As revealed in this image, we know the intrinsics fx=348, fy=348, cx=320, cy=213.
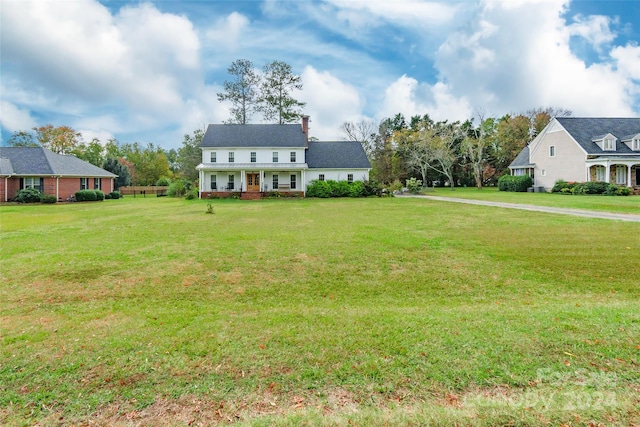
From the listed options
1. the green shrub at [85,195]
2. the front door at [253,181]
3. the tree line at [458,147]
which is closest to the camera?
the green shrub at [85,195]

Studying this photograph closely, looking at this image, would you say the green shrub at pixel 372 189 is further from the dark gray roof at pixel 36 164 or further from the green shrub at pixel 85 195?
the dark gray roof at pixel 36 164

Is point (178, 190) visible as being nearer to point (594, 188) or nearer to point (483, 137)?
point (594, 188)

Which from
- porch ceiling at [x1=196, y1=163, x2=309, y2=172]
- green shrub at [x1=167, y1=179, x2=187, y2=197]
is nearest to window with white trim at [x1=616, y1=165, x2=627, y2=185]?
porch ceiling at [x1=196, y1=163, x2=309, y2=172]

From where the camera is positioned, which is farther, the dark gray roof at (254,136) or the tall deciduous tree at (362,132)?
the tall deciduous tree at (362,132)

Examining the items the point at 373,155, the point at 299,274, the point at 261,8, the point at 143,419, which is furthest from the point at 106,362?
the point at 373,155

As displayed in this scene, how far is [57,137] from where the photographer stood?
5128 centimetres

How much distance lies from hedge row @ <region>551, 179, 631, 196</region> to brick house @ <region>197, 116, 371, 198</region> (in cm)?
Result: 1806

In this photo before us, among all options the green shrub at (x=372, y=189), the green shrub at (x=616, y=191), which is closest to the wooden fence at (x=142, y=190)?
the green shrub at (x=372, y=189)

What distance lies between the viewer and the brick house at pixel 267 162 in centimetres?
3350

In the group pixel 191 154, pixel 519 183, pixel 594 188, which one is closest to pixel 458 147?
pixel 519 183

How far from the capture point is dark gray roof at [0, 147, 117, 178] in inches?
1136

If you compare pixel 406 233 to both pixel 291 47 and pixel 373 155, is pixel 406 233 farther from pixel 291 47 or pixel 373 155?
pixel 373 155

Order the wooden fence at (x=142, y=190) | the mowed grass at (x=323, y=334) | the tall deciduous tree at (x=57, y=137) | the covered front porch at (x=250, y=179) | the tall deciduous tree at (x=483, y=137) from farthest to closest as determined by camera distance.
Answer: the tall deciduous tree at (x=57, y=137) < the tall deciduous tree at (x=483, y=137) < the wooden fence at (x=142, y=190) < the covered front porch at (x=250, y=179) < the mowed grass at (x=323, y=334)

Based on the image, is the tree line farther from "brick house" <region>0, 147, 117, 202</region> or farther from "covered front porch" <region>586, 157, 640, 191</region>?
"brick house" <region>0, 147, 117, 202</region>
